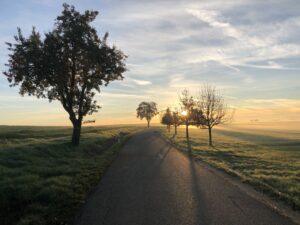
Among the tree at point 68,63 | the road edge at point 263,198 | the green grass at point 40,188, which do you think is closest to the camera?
the road edge at point 263,198

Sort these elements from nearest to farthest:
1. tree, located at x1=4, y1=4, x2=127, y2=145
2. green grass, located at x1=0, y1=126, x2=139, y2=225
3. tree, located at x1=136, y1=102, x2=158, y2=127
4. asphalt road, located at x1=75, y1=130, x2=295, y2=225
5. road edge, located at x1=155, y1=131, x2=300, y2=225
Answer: asphalt road, located at x1=75, y1=130, x2=295, y2=225 → road edge, located at x1=155, y1=131, x2=300, y2=225 → green grass, located at x1=0, y1=126, x2=139, y2=225 → tree, located at x1=4, y1=4, x2=127, y2=145 → tree, located at x1=136, y1=102, x2=158, y2=127

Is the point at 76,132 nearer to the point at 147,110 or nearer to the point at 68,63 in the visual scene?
the point at 68,63

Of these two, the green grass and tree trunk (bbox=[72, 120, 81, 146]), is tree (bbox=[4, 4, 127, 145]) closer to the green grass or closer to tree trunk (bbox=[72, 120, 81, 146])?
tree trunk (bbox=[72, 120, 81, 146])

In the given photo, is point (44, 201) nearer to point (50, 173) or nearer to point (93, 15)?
point (50, 173)

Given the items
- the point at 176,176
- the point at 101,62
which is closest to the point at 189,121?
the point at 101,62

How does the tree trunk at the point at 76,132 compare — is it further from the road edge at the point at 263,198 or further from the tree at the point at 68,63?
the road edge at the point at 263,198

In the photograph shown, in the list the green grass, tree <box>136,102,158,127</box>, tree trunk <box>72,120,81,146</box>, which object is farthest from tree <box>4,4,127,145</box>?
tree <box>136,102,158,127</box>

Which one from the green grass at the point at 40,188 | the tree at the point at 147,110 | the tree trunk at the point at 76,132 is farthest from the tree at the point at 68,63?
the tree at the point at 147,110

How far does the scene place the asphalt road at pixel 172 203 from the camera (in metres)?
8.38

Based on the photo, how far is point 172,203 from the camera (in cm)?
1006

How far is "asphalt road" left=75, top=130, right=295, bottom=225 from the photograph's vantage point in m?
8.38

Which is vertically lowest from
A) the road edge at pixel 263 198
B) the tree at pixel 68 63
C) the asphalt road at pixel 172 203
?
the road edge at pixel 263 198

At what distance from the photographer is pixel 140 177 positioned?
15.2 metres

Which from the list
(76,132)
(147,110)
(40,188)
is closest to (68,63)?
(76,132)
